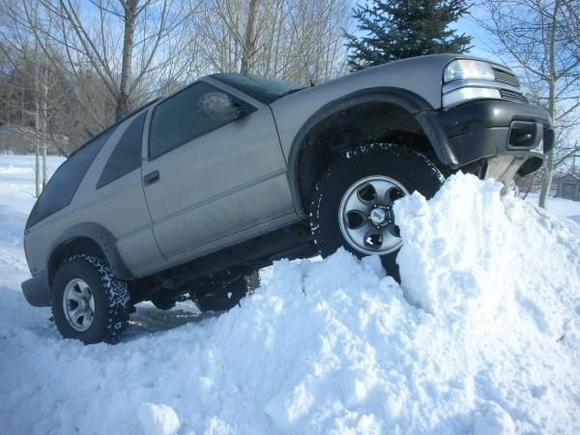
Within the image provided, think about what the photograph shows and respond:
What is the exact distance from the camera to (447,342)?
7.78 ft

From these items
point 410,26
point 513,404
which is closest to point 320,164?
point 513,404

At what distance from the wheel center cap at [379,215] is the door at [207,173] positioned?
592mm

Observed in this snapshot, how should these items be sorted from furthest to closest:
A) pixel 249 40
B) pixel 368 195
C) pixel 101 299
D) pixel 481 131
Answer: pixel 249 40
pixel 101 299
pixel 368 195
pixel 481 131

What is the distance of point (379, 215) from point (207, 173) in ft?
4.10

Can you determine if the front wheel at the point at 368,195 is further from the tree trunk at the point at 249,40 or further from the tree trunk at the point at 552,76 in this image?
the tree trunk at the point at 552,76

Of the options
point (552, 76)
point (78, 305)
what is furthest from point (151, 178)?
point (552, 76)

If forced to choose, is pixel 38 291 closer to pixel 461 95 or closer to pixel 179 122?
pixel 179 122

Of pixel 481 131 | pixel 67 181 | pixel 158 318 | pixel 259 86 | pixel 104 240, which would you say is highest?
pixel 259 86

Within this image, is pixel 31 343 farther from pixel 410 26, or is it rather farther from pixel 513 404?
pixel 410 26

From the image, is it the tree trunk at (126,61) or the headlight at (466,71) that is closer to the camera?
the headlight at (466,71)

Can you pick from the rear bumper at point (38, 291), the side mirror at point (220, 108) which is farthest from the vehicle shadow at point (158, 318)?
the side mirror at point (220, 108)

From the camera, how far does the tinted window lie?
4.57 meters

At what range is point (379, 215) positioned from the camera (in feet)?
9.38

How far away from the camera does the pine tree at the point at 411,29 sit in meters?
11.6
